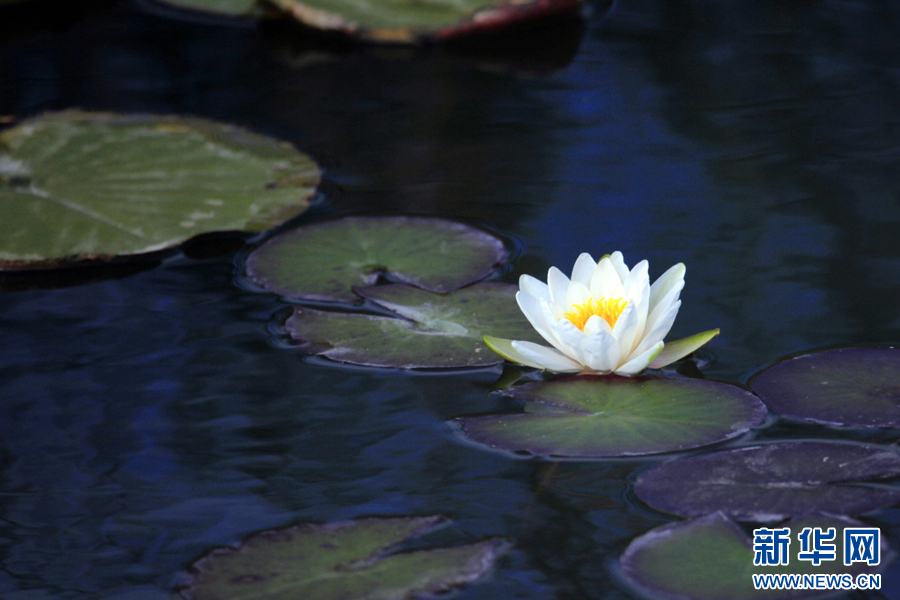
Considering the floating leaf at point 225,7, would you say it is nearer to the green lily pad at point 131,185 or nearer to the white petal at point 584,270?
the green lily pad at point 131,185

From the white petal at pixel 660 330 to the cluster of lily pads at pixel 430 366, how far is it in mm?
56

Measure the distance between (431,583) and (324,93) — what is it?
205 centimetres

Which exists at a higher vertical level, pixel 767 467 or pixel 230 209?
pixel 230 209

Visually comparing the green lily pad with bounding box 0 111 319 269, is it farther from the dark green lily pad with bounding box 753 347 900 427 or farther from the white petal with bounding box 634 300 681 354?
the dark green lily pad with bounding box 753 347 900 427

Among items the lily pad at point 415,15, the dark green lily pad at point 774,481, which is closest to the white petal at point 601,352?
the dark green lily pad at point 774,481

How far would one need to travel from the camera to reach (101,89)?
2.97 m

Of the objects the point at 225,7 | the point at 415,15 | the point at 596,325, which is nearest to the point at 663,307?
the point at 596,325

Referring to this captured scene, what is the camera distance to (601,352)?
57.0 inches

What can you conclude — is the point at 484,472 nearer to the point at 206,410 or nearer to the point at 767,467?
the point at 767,467

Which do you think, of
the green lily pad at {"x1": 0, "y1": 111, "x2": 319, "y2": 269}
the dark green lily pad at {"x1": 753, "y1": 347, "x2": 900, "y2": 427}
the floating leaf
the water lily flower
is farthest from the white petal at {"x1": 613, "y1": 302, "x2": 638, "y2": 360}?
the floating leaf

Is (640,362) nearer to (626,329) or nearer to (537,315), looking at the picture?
(626,329)

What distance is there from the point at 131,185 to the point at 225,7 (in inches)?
62.6


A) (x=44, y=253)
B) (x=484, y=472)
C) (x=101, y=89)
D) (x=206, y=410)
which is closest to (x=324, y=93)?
(x=101, y=89)

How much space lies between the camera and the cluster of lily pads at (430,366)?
1.17 metres
